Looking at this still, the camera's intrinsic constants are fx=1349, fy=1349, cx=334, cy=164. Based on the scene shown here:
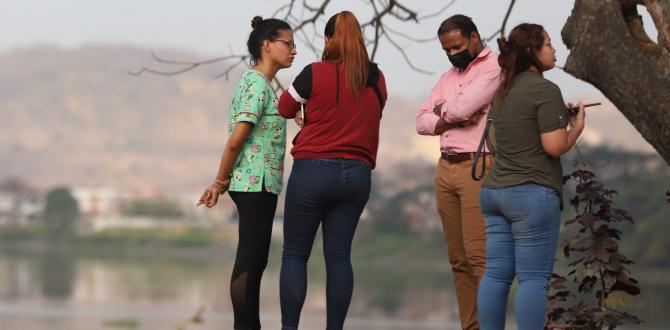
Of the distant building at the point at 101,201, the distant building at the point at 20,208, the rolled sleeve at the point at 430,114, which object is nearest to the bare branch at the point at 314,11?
the rolled sleeve at the point at 430,114

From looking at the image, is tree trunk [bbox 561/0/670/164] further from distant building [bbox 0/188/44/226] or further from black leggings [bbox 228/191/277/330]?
distant building [bbox 0/188/44/226]

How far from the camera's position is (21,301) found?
4788 centimetres

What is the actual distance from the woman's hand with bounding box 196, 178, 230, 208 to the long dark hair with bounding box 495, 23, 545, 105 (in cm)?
94

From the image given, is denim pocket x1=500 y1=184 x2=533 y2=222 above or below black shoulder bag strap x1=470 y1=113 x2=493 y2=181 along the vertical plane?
below

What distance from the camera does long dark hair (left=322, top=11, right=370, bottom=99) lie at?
4129 millimetres

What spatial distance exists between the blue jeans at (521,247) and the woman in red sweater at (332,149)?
454 millimetres

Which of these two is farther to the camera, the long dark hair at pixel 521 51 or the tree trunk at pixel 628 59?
the tree trunk at pixel 628 59

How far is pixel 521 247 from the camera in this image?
3865 millimetres

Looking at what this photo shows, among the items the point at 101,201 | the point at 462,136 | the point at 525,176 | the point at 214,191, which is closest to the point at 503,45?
the point at 525,176

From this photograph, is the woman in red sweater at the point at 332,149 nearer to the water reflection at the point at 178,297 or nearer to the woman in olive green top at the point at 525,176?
the woman in olive green top at the point at 525,176

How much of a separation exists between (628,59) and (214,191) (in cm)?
137

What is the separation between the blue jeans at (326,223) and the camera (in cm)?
414

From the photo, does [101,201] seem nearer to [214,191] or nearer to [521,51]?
[214,191]

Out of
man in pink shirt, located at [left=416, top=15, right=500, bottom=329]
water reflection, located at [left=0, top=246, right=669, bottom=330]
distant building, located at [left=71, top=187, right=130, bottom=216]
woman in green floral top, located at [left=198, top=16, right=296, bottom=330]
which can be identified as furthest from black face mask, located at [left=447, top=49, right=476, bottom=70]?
distant building, located at [left=71, top=187, right=130, bottom=216]
